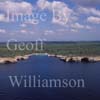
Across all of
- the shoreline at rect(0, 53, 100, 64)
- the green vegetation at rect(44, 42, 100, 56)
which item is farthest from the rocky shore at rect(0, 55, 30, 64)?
the green vegetation at rect(44, 42, 100, 56)

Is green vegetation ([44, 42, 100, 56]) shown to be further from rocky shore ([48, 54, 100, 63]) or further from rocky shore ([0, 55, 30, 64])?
rocky shore ([0, 55, 30, 64])

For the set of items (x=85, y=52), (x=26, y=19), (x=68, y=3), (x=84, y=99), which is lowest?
(x=84, y=99)

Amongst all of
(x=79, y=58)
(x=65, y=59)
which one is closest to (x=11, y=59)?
(x=65, y=59)

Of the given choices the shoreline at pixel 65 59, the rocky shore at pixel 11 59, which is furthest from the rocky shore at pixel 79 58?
the rocky shore at pixel 11 59

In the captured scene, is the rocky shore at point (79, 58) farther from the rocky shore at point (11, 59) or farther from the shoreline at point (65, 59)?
the rocky shore at point (11, 59)

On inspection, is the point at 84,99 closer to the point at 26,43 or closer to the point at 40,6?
the point at 26,43

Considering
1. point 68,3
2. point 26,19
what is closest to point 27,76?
point 26,19
